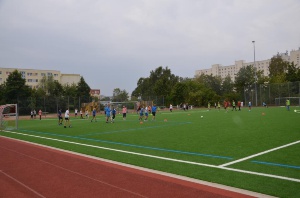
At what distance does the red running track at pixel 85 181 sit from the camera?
5.55 m

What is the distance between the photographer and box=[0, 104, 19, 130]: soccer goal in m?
21.6

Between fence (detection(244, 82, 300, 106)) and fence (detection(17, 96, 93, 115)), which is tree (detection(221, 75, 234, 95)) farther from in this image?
fence (detection(17, 96, 93, 115))

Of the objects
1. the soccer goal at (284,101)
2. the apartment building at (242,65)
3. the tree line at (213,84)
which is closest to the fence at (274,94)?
the soccer goal at (284,101)

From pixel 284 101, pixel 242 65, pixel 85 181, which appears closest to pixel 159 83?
pixel 284 101

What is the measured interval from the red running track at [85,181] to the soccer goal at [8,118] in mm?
14432

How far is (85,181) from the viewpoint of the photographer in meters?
6.50

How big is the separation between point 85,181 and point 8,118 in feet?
63.5

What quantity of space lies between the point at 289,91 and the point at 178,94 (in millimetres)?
25847

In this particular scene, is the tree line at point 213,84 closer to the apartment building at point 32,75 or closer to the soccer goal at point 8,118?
the apartment building at point 32,75

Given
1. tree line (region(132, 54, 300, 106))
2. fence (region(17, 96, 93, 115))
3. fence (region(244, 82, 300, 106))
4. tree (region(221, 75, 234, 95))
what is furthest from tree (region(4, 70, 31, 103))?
tree (region(221, 75, 234, 95))

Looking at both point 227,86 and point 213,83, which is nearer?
point 227,86

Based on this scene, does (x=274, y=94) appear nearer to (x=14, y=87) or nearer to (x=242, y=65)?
(x=14, y=87)

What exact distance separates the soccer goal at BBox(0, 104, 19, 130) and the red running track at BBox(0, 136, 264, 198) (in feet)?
47.3

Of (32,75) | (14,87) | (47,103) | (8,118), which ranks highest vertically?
(32,75)
